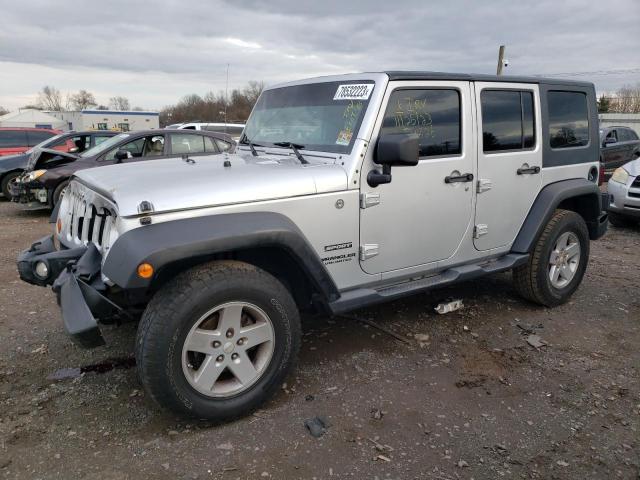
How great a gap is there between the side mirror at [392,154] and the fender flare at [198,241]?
0.66 m

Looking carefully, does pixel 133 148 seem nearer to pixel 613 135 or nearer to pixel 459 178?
pixel 459 178

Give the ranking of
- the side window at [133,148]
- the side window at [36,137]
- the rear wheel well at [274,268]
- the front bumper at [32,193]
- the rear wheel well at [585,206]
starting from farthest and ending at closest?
the side window at [36,137] < the front bumper at [32,193] < the side window at [133,148] < the rear wheel well at [585,206] < the rear wheel well at [274,268]

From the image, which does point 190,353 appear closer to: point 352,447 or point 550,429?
point 352,447

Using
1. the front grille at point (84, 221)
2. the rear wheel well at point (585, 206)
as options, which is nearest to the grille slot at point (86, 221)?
the front grille at point (84, 221)

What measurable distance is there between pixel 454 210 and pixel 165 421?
245cm

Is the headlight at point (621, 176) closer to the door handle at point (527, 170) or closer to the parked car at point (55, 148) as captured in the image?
the door handle at point (527, 170)

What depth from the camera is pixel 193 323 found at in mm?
2584

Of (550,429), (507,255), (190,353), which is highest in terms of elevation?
(507,255)

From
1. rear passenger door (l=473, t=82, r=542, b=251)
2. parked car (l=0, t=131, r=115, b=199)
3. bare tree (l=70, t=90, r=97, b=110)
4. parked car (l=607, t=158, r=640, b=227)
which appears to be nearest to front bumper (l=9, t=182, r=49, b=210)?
parked car (l=0, t=131, r=115, b=199)

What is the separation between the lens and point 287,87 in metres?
4.00

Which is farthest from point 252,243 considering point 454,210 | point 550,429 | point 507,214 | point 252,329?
point 507,214

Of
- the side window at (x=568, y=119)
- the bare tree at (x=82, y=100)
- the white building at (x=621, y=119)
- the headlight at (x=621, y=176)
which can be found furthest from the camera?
the bare tree at (x=82, y=100)

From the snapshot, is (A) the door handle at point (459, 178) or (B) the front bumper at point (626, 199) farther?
(B) the front bumper at point (626, 199)

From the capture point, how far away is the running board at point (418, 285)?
10.5ft
